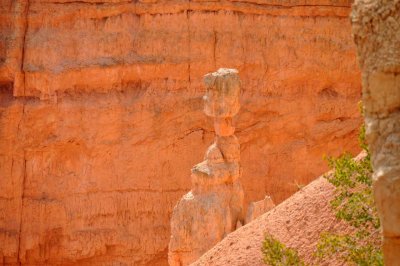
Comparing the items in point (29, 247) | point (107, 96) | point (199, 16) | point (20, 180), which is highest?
point (199, 16)

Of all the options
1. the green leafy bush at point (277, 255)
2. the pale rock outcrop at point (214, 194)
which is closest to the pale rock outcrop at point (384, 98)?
the green leafy bush at point (277, 255)

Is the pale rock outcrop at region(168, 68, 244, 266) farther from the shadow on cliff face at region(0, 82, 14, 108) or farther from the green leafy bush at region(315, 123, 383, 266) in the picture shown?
the shadow on cliff face at region(0, 82, 14, 108)

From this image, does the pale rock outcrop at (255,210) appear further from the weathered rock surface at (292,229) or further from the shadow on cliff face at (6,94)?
the shadow on cliff face at (6,94)

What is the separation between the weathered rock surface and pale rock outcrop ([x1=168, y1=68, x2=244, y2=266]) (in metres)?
2.71

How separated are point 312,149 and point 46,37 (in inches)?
285

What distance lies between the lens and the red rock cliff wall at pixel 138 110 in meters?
24.5

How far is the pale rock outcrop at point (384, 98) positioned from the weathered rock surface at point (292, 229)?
14.1 ft

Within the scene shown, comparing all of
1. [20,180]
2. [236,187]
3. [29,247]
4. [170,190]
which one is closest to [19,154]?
[20,180]

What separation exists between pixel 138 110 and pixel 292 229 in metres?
13.5

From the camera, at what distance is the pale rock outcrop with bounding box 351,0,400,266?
6.52 meters

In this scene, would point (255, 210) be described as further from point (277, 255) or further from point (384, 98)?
point (384, 98)

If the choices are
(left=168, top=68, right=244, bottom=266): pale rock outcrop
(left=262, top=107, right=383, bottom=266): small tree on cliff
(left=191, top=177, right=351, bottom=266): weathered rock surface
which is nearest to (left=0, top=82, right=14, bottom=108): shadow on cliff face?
(left=168, top=68, right=244, bottom=266): pale rock outcrop

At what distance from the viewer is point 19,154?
977 inches

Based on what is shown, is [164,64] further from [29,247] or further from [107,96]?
[29,247]
